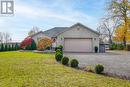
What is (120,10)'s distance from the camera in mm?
45531

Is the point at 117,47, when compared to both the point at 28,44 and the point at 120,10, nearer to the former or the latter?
the point at 120,10

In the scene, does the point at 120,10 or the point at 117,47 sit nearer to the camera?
the point at 120,10

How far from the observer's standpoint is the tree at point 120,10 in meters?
44.4

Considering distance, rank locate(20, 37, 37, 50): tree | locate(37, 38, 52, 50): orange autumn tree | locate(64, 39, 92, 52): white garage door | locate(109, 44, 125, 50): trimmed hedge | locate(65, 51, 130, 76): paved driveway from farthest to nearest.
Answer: locate(109, 44, 125, 50): trimmed hedge → locate(20, 37, 37, 50): tree → locate(64, 39, 92, 52): white garage door → locate(37, 38, 52, 50): orange autumn tree → locate(65, 51, 130, 76): paved driveway

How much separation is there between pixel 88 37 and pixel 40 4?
1795cm

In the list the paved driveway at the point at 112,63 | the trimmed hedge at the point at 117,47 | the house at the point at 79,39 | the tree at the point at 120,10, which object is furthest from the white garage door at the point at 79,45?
the trimmed hedge at the point at 117,47

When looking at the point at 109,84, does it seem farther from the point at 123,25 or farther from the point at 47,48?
the point at 123,25

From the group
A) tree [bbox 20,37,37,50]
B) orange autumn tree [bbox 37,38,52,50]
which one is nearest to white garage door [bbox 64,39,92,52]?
orange autumn tree [bbox 37,38,52,50]

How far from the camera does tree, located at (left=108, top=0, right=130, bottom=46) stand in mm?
44438

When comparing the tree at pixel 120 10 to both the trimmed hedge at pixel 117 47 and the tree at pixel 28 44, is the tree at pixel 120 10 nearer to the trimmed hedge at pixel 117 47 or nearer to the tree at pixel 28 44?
the trimmed hedge at pixel 117 47

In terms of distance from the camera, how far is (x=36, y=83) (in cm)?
930

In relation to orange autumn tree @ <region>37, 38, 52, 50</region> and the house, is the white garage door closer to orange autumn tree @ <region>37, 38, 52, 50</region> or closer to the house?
the house

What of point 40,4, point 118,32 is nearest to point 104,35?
point 118,32

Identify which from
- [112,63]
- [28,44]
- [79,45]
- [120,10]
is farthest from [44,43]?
[112,63]
